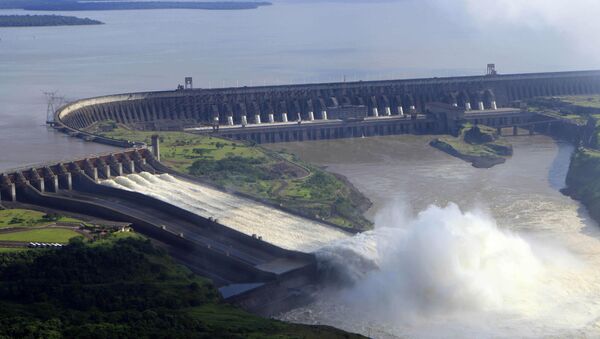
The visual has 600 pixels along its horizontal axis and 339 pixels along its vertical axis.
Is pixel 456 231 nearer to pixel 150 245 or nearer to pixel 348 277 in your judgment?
pixel 348 277

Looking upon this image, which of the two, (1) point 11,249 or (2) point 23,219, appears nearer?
(1) point 11,249

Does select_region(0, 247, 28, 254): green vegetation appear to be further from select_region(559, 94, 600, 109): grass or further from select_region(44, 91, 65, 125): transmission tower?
select_region(559, 94, 600, 109): grass

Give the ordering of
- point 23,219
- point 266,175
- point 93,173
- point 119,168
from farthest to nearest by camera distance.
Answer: point 266,175 → point 119,168 → point 93,173 → point 23,219

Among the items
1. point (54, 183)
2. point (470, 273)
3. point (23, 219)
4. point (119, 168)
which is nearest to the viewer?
point (470, 273)

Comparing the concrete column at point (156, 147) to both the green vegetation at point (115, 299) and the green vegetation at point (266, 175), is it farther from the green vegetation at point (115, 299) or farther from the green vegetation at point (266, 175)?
the green vegetation at point (115, 299)

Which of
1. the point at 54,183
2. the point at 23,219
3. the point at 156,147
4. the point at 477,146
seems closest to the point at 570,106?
the point at 477,146

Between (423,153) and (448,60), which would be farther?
(448,60)

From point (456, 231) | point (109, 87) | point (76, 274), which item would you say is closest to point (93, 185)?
point (76, 274)

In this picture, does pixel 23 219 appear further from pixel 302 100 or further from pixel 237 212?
pixel 302 100
